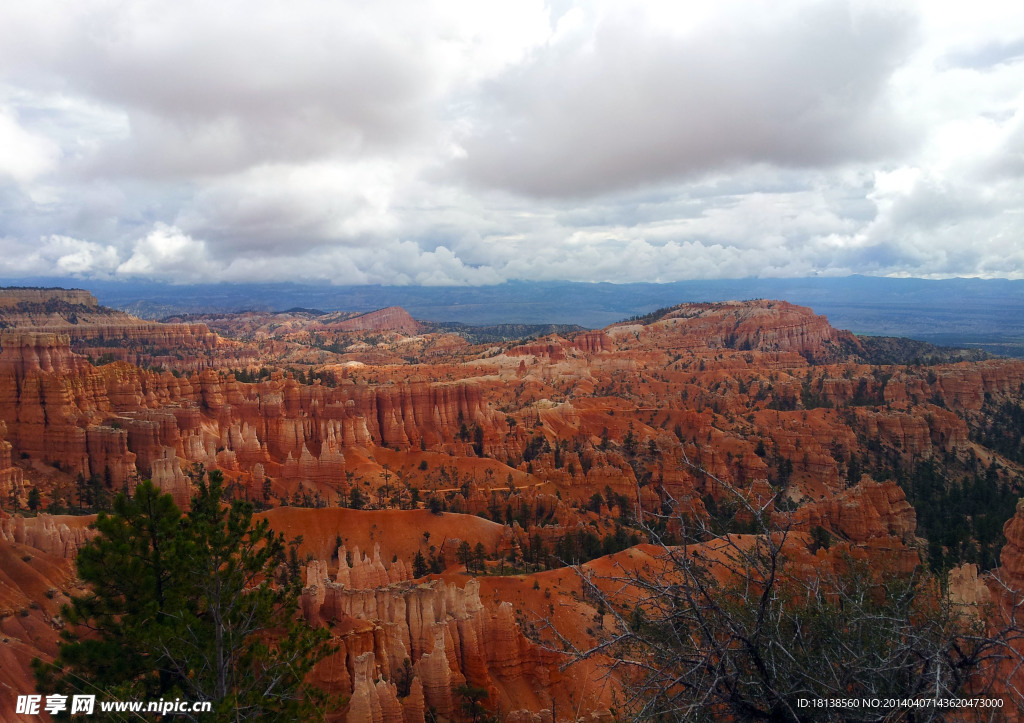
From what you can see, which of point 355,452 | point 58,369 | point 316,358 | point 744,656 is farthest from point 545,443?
point 316,358

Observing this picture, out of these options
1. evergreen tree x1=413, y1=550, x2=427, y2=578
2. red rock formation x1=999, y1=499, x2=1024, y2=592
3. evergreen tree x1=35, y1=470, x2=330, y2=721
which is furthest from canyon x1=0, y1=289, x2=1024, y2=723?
evergreen tree x1=35, y1=470, x2=330, y2=721

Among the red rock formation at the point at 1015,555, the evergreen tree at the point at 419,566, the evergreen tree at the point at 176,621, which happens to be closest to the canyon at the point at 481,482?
the red rock formation at the point at 1015,555

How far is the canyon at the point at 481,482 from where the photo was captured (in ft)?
71.3

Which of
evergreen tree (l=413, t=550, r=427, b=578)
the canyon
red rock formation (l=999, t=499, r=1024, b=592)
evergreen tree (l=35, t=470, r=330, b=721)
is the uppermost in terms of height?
evergreen tree (l=35, t=470, r=330, b=721)

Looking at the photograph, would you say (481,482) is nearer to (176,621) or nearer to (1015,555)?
(1015,555)

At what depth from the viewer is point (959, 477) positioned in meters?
57.3

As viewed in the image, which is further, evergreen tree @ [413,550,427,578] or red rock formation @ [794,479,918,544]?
red rock formation @ [794,479,918,544]

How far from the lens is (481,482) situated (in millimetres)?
50406

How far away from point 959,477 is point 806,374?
39.3 m

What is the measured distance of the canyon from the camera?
2172cm

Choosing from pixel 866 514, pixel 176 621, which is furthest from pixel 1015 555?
pixel 176 621

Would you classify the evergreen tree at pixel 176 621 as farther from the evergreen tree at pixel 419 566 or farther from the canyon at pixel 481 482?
the evergreen tree at pixel 419 566

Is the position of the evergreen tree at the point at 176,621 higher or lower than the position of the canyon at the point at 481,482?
higher

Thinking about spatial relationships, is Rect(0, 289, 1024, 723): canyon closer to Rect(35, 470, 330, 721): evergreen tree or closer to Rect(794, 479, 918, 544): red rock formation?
Rect(794, 479, 918, 544): red rock formation
